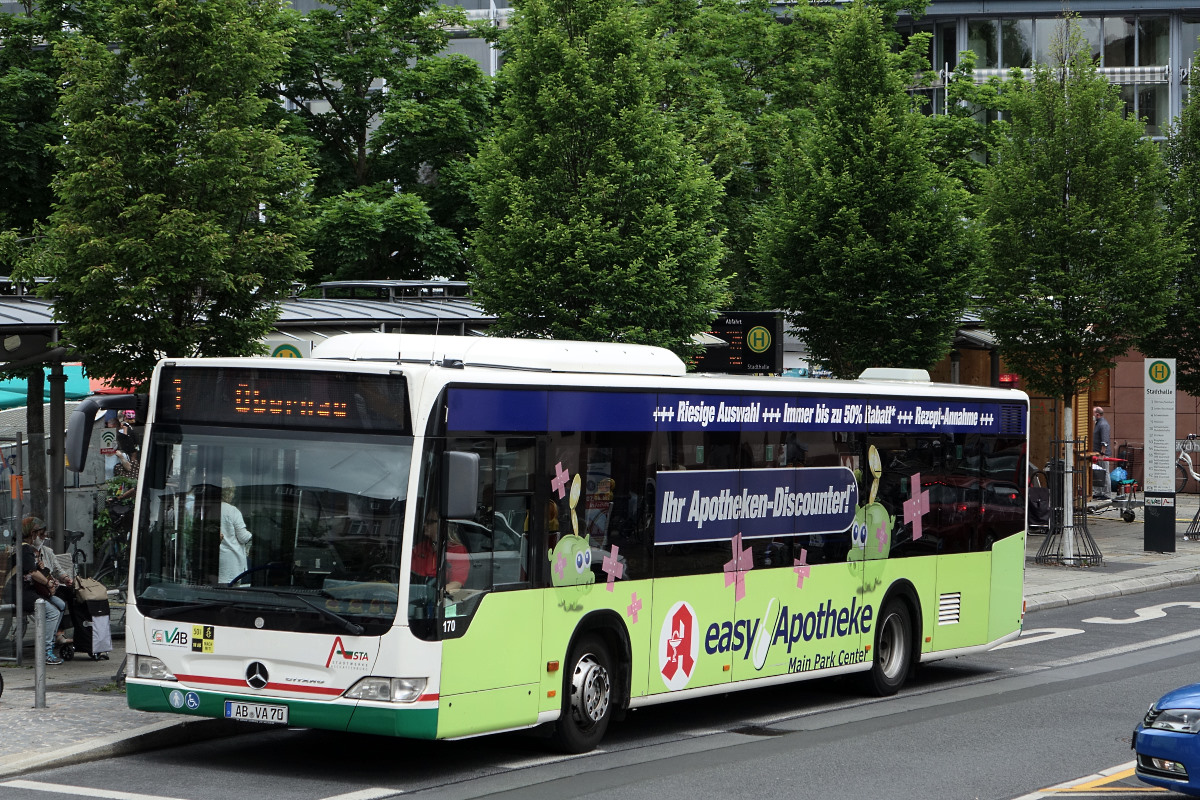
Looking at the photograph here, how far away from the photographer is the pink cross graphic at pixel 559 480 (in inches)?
412

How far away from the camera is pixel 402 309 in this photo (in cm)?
2062

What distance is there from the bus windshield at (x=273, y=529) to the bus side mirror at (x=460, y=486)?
11.1 inches

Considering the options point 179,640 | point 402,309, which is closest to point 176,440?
point 179,640

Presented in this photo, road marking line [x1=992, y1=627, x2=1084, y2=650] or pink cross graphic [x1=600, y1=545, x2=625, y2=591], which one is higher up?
pink cross graphic [x1=600, y1=545, x2=625, y2=591]

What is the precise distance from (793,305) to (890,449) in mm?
9760

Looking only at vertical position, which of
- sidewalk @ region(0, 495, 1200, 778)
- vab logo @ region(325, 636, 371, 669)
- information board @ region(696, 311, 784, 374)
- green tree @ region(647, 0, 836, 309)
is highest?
green tree @ region(647, 0, 836, 309)

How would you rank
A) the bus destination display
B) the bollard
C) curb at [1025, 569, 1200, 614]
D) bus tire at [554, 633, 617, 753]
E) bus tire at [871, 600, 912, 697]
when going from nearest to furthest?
the bus destination display < bus tire at [554, 633, 617, 753] < the bollard < bus tire at [871, 600, 912, 697] < curb at [1025, 569, 1200, 614]

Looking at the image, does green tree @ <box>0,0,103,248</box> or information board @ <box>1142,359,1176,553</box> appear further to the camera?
information board @ <box>1142,359,1176,553</box>

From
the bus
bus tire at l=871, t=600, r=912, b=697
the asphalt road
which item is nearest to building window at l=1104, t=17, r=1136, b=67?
the asphalt road

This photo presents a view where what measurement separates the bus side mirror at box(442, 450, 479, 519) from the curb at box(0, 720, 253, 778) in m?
3.08

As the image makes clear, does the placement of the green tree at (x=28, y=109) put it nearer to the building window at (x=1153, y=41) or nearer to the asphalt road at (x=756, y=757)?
the asphalt road at (x=756, y=757)

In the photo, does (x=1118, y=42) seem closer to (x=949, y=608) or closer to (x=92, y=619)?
(x=949, y=608)

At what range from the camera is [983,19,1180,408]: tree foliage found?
972 inches

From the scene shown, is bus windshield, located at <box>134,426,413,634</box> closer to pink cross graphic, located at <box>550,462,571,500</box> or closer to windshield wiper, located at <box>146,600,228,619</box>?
windshield wiper, located at <box>146,600,228,619</box>
